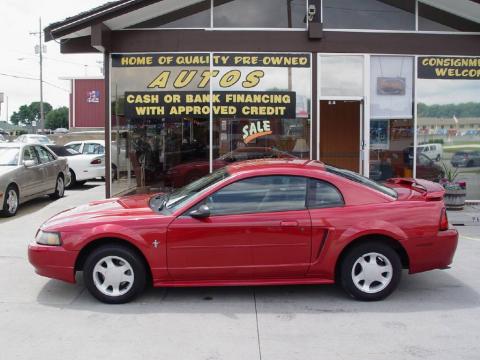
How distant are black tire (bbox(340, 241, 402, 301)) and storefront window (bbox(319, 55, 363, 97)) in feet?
19.4

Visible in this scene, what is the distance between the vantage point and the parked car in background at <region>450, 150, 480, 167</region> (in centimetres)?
1134

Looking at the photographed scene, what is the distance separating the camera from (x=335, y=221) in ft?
17.4

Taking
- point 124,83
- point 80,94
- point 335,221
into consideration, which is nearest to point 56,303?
point 335,221

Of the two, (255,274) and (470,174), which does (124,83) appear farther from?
(470,174)

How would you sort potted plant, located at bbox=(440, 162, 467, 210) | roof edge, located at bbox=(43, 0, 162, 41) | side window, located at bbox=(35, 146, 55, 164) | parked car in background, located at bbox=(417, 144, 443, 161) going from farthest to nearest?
side window, located at bbox=(35, 146, 55, 164)
parked car in background, located at bbox=(417, 144, 443, 161)
potted plant, located at bbox=(440, 162, 467, 210)
roof edge, located at bbox=(43, 0, 162, 41)

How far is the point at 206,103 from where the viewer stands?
1066 cm

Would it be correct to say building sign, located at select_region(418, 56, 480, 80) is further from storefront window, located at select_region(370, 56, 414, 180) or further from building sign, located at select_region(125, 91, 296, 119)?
building sign, located at select_region(125, 91, 296, 119)

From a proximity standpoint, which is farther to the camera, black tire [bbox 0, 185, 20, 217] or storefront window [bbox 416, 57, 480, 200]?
storefront window [bbox 416, 57, 480, 200]

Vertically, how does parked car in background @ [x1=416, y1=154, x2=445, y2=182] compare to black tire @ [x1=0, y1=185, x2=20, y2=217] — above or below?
above

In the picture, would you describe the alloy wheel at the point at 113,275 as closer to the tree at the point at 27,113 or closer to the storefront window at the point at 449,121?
the storefront window at the point at 449,121

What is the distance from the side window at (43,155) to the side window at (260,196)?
8077 millimetres

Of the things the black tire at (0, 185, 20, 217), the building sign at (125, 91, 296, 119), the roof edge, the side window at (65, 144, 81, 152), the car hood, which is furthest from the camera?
the side window at (65, 144, 81, 152)

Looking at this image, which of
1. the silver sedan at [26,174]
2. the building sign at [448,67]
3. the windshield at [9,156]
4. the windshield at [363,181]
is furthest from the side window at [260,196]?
the windshield at [9,156]

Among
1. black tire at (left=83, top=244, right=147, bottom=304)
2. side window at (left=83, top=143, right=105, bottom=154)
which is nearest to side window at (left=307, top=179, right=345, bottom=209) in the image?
black tire at (left=83, top=244, right=147, bottom=304)
